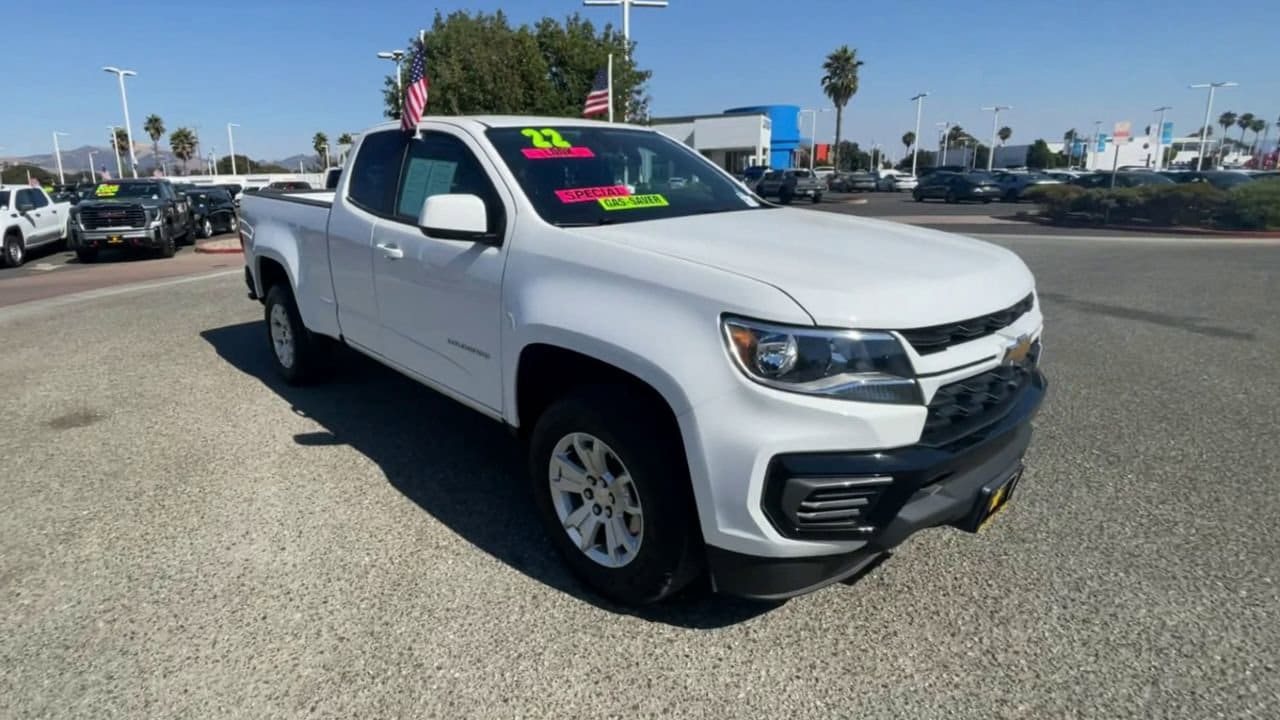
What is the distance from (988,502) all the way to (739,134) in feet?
185

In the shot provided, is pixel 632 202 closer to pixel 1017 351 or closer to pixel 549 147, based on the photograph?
pixel 549 147

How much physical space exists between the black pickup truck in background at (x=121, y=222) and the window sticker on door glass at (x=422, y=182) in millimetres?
14984

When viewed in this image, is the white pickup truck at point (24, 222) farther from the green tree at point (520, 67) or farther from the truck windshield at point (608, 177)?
the truck windshield at point (608, 177)

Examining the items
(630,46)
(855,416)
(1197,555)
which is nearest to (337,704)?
(855,416)

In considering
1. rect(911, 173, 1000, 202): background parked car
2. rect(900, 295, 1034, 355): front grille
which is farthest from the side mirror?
rect(911, 173, 1000, 202): background parked car

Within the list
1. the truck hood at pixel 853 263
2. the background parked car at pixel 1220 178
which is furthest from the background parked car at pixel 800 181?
the truck hood at pixel 853 263

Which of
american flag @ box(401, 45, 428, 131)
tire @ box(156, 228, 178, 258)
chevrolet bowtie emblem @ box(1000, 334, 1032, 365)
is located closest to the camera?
chevrolet bowtie emblem @ box(1000, 334, 1032, 365)

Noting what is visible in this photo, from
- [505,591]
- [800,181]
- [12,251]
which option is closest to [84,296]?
[12,251]

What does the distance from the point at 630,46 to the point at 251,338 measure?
65.8 ft

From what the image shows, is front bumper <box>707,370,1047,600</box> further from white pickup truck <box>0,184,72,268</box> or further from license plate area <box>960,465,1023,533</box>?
white pickup truck <box>0,184,72,268</box>

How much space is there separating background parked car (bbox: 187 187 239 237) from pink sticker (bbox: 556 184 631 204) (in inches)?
802

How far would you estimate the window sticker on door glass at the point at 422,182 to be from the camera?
3896mm

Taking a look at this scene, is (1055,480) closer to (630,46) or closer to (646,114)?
(630,46)

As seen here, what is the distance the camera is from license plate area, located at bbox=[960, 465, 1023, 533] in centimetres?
259
